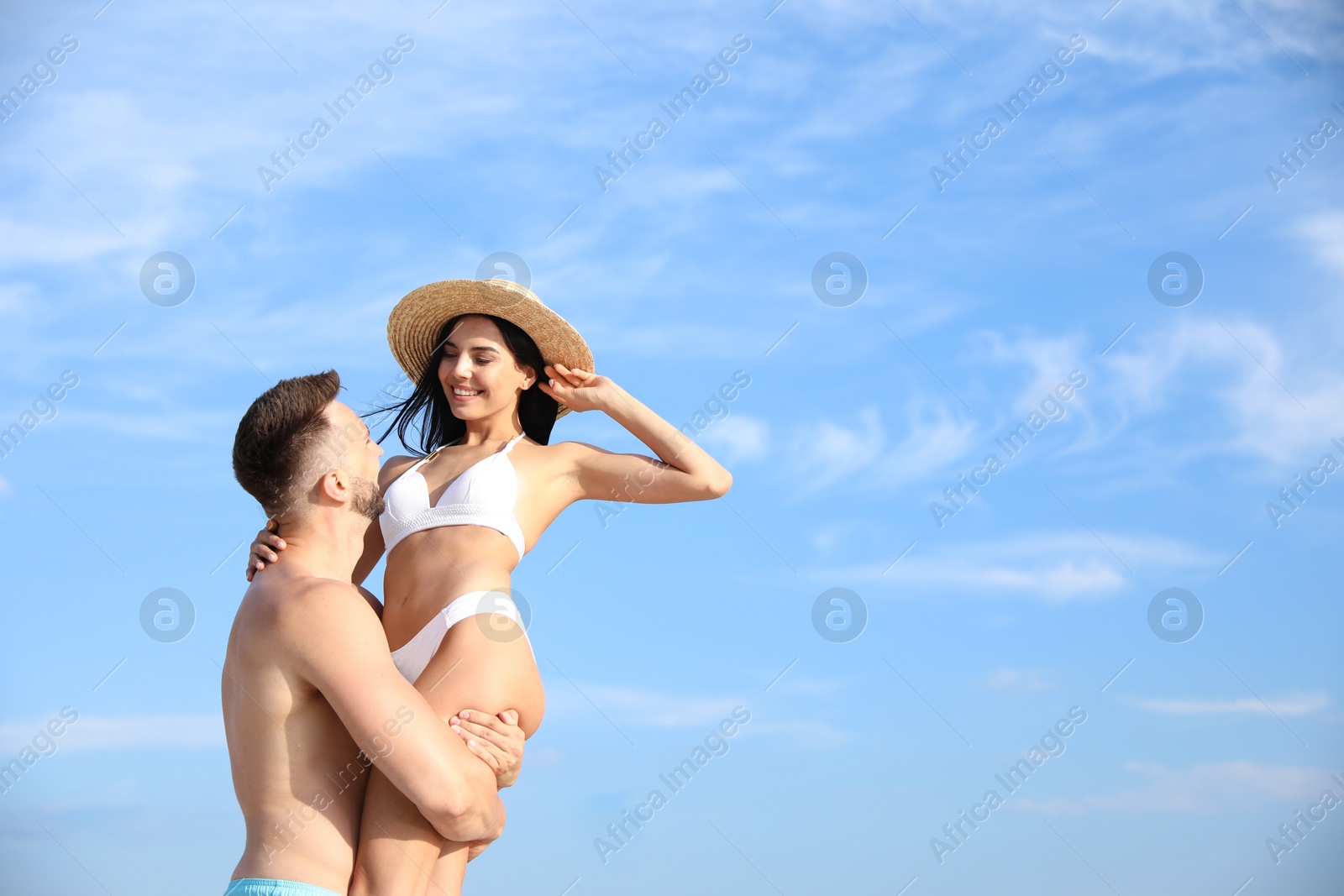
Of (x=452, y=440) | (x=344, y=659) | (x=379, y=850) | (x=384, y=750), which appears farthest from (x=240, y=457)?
(x=452, y=440)

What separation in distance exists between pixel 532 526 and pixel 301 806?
6.60 ft

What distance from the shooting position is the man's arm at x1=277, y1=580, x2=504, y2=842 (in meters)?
3.75

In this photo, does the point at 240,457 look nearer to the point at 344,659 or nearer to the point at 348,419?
the point at 348,419

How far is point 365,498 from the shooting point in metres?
4.29

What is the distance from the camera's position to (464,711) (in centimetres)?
470

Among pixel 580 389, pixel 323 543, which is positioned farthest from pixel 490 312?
pixel 323 543

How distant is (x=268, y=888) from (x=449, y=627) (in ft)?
4.59

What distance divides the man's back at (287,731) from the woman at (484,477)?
0.74 meters

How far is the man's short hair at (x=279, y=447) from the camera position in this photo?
164 inches

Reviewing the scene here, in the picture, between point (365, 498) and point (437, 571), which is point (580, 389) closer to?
point (437, 571)

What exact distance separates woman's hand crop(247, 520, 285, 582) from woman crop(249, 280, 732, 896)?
0.93m

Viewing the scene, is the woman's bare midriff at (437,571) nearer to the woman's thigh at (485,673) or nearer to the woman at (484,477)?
the woman at (484,477)

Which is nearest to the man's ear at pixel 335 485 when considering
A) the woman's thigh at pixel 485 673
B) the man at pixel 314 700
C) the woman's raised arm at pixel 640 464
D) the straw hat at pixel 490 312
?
the man at pixel 314 700

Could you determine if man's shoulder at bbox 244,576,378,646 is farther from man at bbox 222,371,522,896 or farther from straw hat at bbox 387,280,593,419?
straw hat at bbox 387,280,593,419
